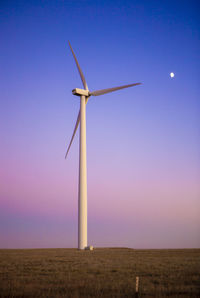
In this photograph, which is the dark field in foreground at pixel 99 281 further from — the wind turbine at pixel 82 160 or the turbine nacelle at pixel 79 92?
the turbine nacelle at pixel 79 92

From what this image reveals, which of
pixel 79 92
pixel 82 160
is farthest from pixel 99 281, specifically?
pixel 79 92

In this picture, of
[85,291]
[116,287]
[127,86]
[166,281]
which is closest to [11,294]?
[85,291]

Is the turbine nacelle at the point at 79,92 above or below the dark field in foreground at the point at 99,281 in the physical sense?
above

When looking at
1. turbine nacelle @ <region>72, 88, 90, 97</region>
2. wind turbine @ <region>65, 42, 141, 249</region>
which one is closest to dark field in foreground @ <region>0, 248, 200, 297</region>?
wind turbine @ <region>65, 42, 141, 249</region>

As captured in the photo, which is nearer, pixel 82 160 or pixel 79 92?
pixel 82 160

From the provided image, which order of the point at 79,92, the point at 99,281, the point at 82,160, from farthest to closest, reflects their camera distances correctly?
the point at 79,92
the point at 82,160
the point at 99,281

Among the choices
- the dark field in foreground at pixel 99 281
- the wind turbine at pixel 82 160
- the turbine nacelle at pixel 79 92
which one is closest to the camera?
the dark field in foreground at pixel 99 281

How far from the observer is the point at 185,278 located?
25.1 m

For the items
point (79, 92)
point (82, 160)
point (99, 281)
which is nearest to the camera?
point (99, 281)

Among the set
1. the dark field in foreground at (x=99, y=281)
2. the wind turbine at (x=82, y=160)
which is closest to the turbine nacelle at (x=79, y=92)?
the wind turbine at (x=82, y=160)

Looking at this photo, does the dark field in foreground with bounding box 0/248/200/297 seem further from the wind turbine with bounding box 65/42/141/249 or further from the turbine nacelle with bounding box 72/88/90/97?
the turbine nacelle with bounding box 72/88/90/97

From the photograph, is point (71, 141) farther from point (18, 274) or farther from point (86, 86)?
point (18, 274)

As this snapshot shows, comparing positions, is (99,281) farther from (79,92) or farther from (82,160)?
(79,92)

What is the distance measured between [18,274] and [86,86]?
46996 millimetres
